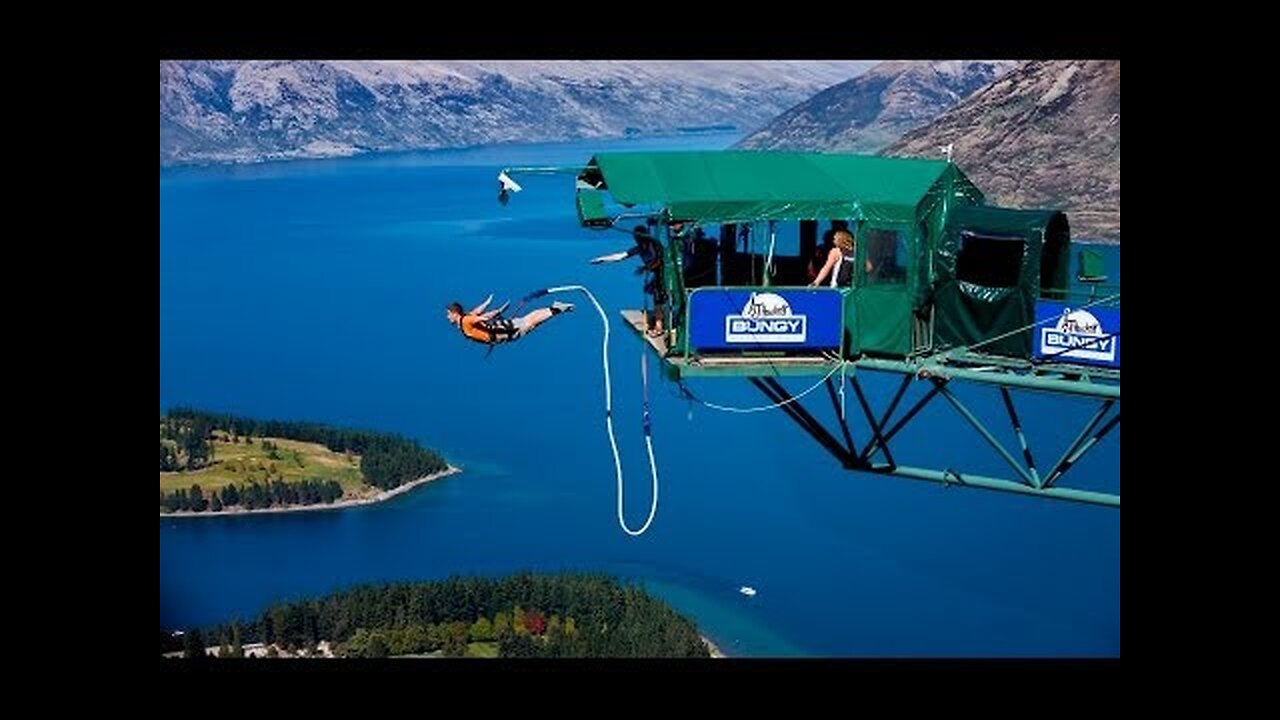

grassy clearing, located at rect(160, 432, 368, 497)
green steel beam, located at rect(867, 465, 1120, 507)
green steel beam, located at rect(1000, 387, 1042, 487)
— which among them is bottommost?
grassy clearing, located at rect(160, 432, 368, 497)

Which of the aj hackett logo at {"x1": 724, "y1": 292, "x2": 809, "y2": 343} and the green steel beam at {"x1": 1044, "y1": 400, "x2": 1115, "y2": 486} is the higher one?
the aj hackett logo at {"x1": 724, "y1": 292, "x2": 809, "y2": 343}

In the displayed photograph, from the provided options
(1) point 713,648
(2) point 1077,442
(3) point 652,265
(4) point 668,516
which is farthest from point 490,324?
(4) point 668,516

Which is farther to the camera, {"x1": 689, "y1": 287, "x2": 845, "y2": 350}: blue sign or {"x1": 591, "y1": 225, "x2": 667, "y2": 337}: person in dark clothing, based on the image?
{"x1": 591, "y1": 225, "x2": 667, "y2": 337}: person in dark clothing

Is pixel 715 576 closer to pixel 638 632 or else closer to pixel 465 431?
pixel 638 632

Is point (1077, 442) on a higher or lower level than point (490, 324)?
lower

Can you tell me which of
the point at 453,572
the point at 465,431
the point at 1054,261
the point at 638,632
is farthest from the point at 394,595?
the point at 1054,261

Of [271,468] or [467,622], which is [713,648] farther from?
[271,468]

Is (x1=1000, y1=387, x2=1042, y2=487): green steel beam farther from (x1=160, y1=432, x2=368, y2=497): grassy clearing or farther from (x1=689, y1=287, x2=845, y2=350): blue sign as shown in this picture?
(x1=160, y1=432, x2=368, y2=497): grassy clearing

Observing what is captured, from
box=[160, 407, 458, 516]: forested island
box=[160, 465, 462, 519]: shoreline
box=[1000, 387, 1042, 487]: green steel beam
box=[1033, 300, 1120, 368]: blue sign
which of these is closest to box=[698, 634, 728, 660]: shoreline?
box=[160, 407, 458, 516]: forested island
